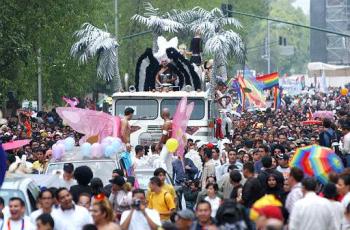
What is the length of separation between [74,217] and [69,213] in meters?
0.10

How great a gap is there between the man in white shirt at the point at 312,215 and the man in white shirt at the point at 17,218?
8.62 ft

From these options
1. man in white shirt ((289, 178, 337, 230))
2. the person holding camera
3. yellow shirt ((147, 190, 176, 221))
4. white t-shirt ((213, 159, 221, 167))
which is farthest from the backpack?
white t-shirt ((213, 159, 221, 167))

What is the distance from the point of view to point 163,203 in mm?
16875

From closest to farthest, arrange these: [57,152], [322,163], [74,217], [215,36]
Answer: [74,217], [322,163], [57,152], [215,36]

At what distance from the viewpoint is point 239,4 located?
9800cm

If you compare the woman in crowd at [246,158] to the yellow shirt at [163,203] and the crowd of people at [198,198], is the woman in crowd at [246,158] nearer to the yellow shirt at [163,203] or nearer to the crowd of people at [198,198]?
the crowd of people at [198,198]

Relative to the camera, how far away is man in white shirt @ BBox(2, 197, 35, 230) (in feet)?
45.4

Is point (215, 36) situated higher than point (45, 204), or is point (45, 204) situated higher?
point (215, 36)

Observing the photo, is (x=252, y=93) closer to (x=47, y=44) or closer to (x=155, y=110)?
(x=47, y=44)

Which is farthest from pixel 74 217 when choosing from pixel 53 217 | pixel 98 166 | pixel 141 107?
pixel 141 107

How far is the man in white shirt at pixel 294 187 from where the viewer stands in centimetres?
1485

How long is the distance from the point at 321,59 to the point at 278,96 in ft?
226

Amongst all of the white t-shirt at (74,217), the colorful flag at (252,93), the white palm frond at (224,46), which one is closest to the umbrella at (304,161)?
the white t-shirt at (74,217)

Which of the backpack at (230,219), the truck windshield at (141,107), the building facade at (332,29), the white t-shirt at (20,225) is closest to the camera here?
the backpack at (230,219)
